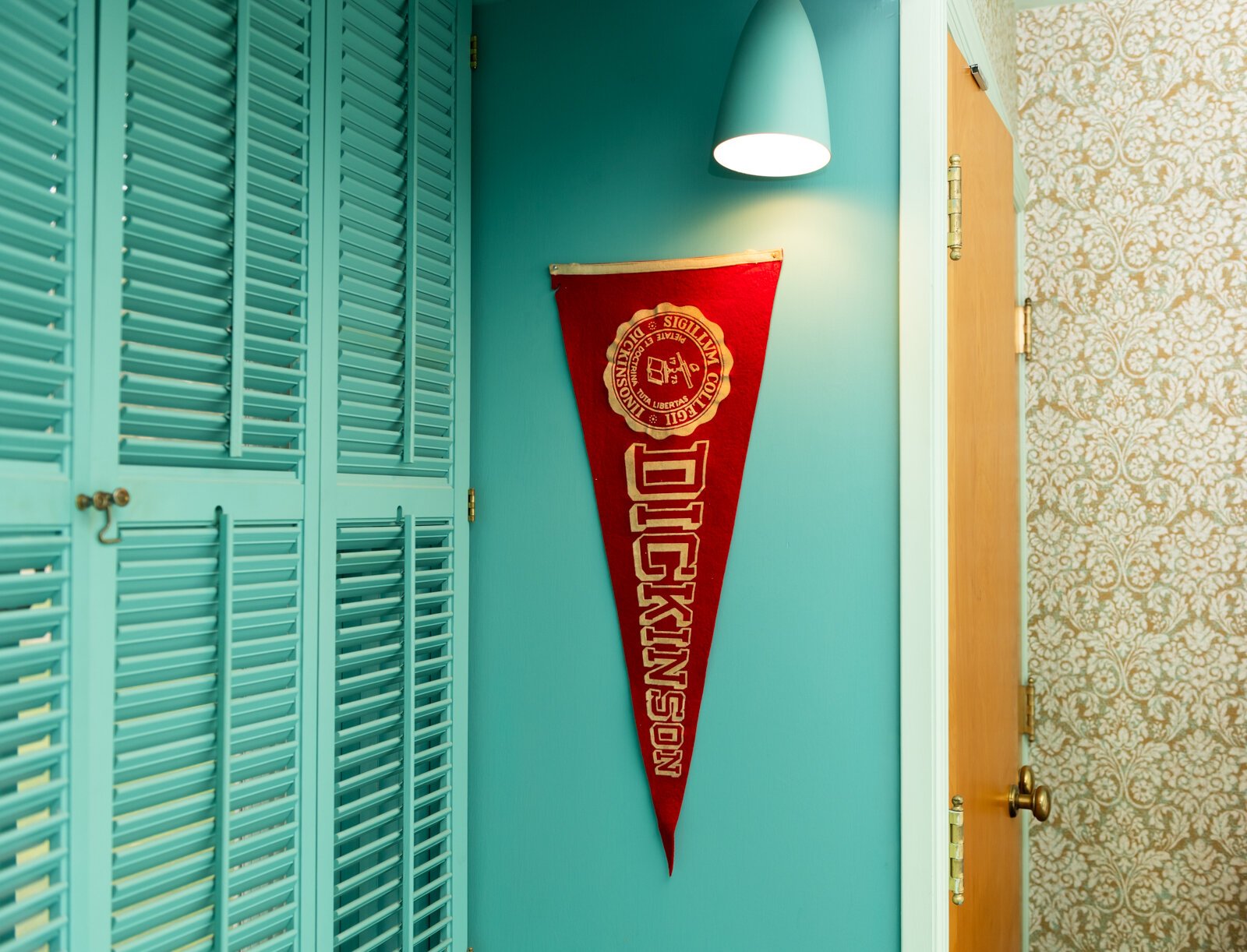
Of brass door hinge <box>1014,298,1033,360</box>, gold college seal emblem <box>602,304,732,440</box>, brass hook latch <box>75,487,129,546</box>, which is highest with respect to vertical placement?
brass door hinge <box>1014,298,1033,360</box>

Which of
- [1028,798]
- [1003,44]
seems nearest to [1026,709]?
[1028,798]

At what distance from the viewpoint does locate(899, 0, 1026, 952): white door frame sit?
1229 mm

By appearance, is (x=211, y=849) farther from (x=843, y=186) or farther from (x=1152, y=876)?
(x=1152, y=876)

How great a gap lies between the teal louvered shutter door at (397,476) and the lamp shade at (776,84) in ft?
1.47

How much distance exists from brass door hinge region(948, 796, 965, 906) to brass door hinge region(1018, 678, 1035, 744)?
0.93 m

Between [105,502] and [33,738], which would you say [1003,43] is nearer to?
[105,502]

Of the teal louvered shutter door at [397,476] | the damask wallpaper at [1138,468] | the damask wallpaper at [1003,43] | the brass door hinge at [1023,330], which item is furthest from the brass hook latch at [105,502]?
the damask wallpaper at [1138,468]

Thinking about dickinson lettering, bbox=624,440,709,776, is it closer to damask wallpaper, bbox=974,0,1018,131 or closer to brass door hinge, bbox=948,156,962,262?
brass door hinge, bbox=948,156,962,262

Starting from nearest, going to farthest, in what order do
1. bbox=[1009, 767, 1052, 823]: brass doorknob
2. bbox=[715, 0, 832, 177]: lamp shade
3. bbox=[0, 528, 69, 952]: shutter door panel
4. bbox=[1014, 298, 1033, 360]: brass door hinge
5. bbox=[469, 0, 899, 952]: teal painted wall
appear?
bbox=[0, 528, 69, 952]: shutter door panel, bbox=[715, 0, 832, 177]: lamp shade, bbox=[469, 0, 899, 952]: teal painted wall, bbox=[1009, 767, 1052, 823]: brass doorknob, bbox=[1014, 298, 1033, 360]: brass door hinge

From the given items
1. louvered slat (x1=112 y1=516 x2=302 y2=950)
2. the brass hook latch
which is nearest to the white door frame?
louvered slat (x1=112 y1=516 x2=302 y2=950)

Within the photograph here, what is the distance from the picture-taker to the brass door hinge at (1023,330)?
2.12 meters

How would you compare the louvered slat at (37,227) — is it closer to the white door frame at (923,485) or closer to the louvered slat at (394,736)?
the louvered slat at (394,736)

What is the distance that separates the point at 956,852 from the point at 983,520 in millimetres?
551

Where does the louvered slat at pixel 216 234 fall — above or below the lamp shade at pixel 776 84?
below
